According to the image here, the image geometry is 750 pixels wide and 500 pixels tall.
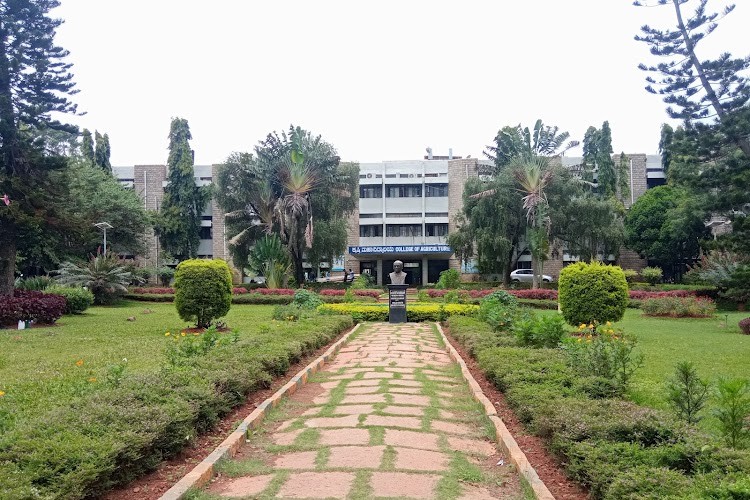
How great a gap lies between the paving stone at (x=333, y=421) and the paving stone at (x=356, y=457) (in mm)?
729

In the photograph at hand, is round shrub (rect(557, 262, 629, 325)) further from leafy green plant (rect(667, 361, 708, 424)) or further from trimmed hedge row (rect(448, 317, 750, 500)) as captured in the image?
leafy green plant (rect(667, 361, 708, 424))

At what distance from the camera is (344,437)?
16.6 ft

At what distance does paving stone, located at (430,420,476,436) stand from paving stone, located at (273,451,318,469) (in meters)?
1.27

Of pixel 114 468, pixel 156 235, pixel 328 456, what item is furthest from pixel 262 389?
pixel 156 235

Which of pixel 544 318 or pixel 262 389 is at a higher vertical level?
pixel 544 318

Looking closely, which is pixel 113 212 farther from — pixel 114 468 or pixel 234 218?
pixel 114 468

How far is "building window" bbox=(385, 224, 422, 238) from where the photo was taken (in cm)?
4344

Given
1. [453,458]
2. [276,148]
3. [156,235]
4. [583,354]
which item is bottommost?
[453,458]

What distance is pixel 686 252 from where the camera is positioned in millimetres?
38406

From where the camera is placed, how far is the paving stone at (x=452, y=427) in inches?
214

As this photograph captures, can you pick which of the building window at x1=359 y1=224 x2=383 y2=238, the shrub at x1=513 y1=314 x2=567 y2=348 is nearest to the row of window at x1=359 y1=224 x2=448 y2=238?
the building window at x1=359 y1=224 x2=383 y2=238

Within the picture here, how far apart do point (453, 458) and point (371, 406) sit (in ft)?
5.56

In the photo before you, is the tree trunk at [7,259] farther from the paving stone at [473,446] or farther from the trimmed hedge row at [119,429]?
the paving stone at [473,446]

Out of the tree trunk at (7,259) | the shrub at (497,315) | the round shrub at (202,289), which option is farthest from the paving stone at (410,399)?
the tree trunk at (7,259)
